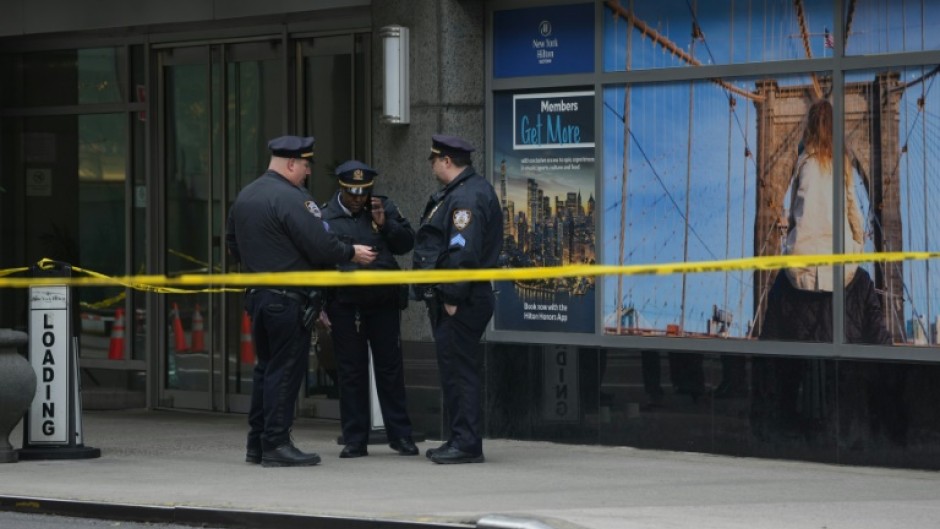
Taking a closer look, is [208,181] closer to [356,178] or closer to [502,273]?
[356,178]

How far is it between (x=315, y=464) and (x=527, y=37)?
10.6 feet

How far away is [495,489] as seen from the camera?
9.62 m

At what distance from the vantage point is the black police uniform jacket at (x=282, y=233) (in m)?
10.4

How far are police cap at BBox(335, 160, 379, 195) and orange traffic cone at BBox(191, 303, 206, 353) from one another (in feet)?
14.0

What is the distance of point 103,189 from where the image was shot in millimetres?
15406

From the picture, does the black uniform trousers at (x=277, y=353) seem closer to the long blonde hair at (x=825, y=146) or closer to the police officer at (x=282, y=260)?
the police officer at (x=282, y=260)

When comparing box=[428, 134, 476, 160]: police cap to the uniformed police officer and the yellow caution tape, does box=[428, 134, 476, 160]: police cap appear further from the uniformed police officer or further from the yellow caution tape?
the yellow caution tape

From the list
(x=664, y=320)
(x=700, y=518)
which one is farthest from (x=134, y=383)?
(x=700, y=518)

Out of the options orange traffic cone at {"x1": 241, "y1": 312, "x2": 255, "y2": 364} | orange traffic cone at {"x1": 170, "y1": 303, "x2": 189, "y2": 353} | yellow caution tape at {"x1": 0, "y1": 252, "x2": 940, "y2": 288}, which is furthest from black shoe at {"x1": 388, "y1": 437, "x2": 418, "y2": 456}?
orange traffic cone at {"x1": 170, "y1": 303, "x2": 189, "y2": 353}

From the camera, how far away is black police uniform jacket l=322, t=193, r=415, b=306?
10.9 metres

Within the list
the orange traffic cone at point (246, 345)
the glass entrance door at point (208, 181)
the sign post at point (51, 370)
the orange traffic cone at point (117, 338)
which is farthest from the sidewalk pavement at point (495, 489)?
the orange traffic cone at point (117, 338)

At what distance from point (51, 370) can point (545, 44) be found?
12.5ft

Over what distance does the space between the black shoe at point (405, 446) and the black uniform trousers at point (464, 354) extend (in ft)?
2.17

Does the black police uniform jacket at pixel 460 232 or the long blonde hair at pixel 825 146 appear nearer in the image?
the black police uniform jacket at pixel 460 232
